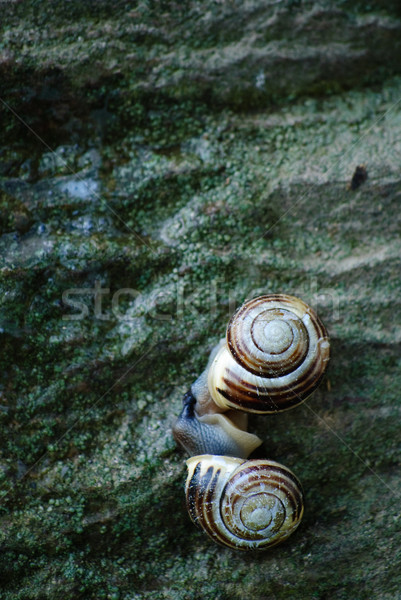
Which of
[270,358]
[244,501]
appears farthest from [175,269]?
[244,501]

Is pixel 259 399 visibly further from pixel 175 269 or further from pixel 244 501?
pixel 175 269

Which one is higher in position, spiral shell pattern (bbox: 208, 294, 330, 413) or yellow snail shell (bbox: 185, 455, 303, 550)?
spiral shell pattern (bbox: 208, 294, 330, 413)

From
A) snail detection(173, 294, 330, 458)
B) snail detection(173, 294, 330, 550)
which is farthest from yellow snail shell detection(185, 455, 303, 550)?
snail detection(173, 294, 330, 458)

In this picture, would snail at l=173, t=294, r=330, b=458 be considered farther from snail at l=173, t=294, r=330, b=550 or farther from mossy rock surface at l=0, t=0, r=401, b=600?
mossy rock surface at l=0, t=0, r=401, b=600

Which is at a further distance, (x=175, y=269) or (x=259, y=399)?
(x=175, y=269)

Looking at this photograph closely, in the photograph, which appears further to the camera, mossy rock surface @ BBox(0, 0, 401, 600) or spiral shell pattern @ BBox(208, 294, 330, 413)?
mossy rock surface @ BBox(0, 0, 401, 600)

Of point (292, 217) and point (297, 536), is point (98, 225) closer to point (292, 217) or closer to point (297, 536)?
point (292, 217)

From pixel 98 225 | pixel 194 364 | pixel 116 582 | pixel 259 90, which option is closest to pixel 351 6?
pixel 259 90

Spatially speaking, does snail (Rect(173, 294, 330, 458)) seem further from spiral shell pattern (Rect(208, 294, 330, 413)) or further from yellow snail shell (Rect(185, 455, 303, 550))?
yellow snail shell (Rect(185, 455, 303, 550))

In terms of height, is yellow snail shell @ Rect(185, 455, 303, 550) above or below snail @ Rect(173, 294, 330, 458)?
below
